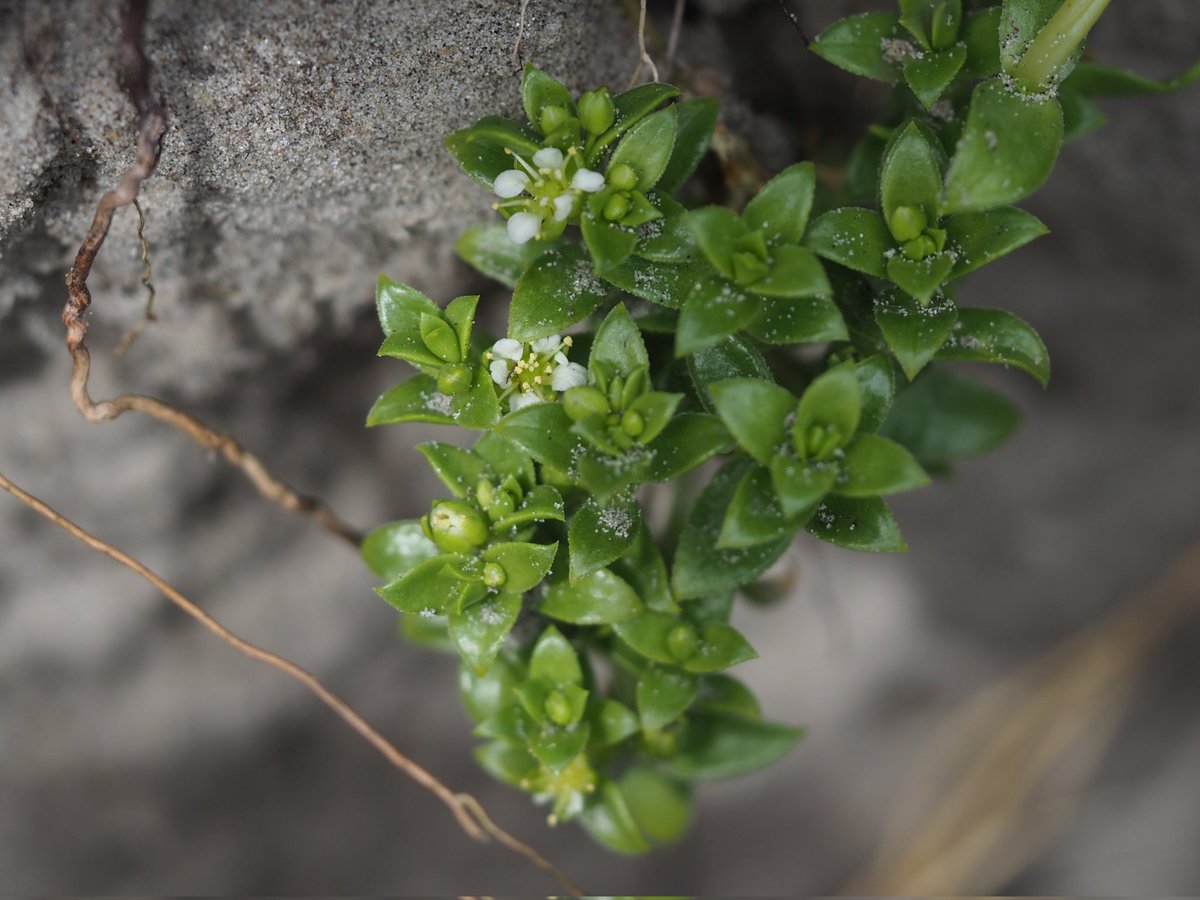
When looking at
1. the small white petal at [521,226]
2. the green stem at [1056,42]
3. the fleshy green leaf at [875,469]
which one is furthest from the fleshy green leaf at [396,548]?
the green stem at [1056,42]

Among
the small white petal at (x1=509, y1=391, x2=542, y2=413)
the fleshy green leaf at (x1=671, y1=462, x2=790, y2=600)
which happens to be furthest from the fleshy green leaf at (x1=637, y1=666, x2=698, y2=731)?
the small white petal at (x1=509, y1=391, x2=542, y2=413)

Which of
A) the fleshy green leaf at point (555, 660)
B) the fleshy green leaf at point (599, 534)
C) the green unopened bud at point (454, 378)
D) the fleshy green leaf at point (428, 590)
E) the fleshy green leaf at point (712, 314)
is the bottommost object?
the fleshy green leaf at point (555, 660)

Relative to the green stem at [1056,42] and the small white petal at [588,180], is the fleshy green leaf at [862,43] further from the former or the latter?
the small white petal at [588,180]

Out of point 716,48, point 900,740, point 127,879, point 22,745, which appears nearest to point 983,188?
point 716,48

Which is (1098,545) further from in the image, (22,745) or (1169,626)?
(22,745)

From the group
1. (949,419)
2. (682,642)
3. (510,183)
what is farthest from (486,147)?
(949,419)

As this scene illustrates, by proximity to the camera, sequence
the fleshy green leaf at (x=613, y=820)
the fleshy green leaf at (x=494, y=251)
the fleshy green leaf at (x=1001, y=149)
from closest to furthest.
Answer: the fleshy green leaf at (x=1001, y=149)
the fleshy green leaf at (x=494, y=251)
the fleshy green leaf at (x=613, y=820)

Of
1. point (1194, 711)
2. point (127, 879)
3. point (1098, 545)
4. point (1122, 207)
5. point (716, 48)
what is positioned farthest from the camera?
point (1194, 711)
